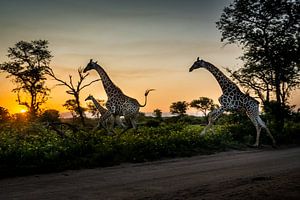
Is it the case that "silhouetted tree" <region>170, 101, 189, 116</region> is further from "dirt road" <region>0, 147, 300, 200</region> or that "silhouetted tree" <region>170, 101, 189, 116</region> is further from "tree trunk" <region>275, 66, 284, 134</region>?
"dirt road" <region>0, 147, 300, 200</region>

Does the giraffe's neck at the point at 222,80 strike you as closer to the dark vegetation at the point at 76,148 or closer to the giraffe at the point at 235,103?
the giraffe at the point at 235,103

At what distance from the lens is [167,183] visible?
6.54m

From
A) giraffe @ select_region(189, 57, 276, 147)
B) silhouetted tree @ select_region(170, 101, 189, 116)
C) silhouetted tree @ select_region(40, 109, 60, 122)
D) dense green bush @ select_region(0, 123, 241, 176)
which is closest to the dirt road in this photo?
dense green bush @ select_region(0, 123, 241, 176)

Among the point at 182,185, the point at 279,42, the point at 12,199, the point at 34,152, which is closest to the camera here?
the point at 12,199

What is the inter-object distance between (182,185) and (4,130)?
29.0 feet

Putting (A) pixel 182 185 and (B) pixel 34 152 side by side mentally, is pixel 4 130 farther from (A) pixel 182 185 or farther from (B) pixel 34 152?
(A) pixel 182 185

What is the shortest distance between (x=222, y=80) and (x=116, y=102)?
16.7 ft

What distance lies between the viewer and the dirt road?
18.0 feet

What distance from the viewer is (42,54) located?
130ft

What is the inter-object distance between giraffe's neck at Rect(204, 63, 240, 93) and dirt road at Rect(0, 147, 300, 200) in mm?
7345

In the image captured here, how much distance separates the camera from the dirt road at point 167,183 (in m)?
5.49

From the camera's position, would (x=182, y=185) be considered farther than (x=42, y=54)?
No

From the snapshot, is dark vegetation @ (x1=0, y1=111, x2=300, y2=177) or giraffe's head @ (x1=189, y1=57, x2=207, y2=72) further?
giraffe's head @ (x1=189, y1=57, x2=207, y2=72)

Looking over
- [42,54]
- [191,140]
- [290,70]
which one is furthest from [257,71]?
[42,54]
